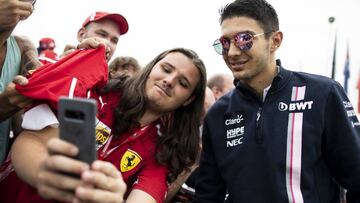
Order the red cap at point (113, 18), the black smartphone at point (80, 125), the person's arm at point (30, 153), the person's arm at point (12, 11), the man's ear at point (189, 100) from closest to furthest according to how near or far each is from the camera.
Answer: the black smartphone at point (80, 125) < the person's arm at point (30, 153) < the person's arm at point (12, 11) < the man's ear at point (189, 100) < the red cap at point (113, 18)

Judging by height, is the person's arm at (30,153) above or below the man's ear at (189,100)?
above

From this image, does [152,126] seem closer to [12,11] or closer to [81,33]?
[12,11]

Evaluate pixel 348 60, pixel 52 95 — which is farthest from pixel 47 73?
pixel 348 60

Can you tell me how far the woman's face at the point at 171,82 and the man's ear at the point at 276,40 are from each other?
0.54 metres

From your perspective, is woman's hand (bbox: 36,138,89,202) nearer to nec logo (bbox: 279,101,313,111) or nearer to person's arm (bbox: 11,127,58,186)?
person's arm (bbox: 11,127,58,186)

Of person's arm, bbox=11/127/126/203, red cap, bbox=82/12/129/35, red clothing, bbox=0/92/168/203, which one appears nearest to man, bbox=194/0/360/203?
red clothing, bbox=0/92/168/203

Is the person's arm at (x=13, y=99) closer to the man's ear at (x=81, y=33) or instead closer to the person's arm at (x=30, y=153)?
the person's arm at (x=30, y=153)

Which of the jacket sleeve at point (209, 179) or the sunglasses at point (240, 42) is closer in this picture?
the sunglasses at point (240, 42)

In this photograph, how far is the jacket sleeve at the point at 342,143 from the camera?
6.75 ft

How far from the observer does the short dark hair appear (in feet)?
7.80

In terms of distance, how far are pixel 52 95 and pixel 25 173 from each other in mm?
365

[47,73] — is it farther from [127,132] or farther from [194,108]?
[194,108]

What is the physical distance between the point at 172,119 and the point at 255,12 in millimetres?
928

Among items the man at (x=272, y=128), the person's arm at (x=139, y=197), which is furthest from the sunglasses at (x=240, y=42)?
the person's arm at (x=139, y=197)
